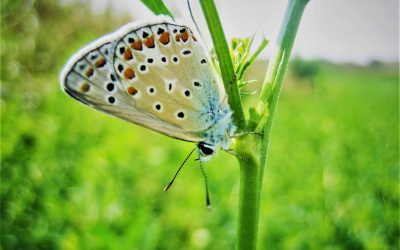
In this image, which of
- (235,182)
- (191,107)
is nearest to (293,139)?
(235,182)

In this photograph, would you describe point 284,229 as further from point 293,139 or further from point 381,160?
point 293,139

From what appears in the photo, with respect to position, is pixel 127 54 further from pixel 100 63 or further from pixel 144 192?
pixel 144 192

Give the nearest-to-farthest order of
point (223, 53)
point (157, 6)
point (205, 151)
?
1. point (223, 53)
2. point (157, 6)
3. point (205, 151)

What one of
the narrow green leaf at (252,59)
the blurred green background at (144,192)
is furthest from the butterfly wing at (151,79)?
the blurred green background at (144,192)

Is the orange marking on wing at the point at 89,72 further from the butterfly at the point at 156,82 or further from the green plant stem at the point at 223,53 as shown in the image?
the green plant stem at the point at 223,53

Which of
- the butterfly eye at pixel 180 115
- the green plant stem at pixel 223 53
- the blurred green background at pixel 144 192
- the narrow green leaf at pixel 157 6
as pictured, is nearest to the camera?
the green plant stem at pixel 223 53

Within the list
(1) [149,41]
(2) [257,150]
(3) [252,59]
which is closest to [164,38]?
(1) [149,41]
